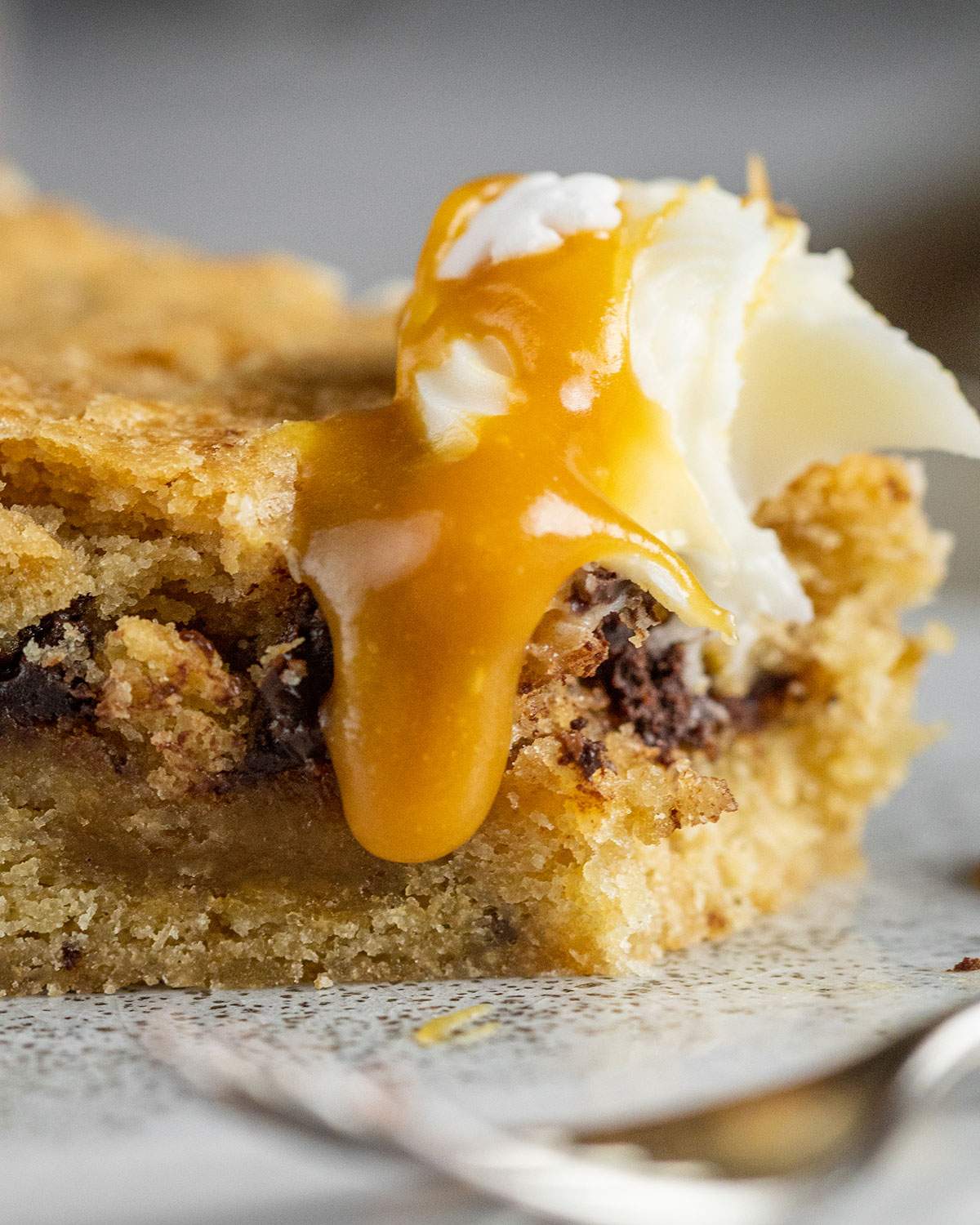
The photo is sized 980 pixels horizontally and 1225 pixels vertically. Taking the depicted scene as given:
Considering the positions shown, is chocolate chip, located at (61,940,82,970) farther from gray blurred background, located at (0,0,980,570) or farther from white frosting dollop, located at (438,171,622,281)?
gray blurred background, located at (0,0,980,570)

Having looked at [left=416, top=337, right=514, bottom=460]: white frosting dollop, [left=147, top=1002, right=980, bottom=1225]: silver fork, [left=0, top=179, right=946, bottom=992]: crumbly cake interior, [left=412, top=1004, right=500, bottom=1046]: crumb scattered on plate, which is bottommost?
[left=147, top=1002, right=980, bottom=1225]: silver fork

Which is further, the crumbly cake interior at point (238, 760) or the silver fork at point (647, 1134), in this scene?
the crumbly cake interior at point (238, 760)

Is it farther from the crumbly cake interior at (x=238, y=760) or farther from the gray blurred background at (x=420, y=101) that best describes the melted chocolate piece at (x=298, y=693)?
the gray blurred background at (x=420, y=101)

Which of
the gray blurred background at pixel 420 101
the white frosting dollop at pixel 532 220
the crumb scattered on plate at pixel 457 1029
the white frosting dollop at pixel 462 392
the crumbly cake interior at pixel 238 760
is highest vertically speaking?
the gray blurred background at pixel 420 101

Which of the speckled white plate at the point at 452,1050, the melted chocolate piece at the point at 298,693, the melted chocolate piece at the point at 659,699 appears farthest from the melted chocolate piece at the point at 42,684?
the melted chocolate piece at the point at 659,699

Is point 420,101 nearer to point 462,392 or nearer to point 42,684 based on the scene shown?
point 462,392

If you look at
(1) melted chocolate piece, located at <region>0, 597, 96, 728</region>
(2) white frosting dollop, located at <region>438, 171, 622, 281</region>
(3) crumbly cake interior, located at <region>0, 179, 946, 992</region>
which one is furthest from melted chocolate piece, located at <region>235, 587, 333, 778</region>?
(2) white frosting dollop, located at <region>438, 171, 622, 281</region>

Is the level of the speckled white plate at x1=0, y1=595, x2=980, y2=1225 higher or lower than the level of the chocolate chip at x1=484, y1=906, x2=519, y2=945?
lower
